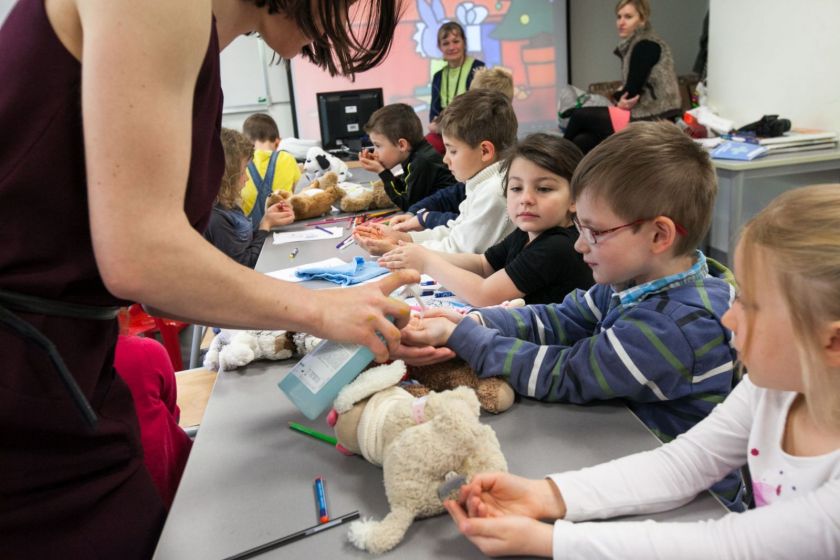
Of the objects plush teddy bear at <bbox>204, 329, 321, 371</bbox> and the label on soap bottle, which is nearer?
the label on soap bottle

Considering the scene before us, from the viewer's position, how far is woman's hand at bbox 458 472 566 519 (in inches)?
Result: 28.1

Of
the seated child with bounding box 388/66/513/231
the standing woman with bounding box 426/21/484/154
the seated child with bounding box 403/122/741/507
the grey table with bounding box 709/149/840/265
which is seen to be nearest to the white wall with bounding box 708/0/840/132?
the grey table with bounding box 709/149/840/265

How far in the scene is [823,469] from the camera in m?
0.69

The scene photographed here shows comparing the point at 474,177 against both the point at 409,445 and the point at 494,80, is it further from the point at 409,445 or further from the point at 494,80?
the point at 409,445

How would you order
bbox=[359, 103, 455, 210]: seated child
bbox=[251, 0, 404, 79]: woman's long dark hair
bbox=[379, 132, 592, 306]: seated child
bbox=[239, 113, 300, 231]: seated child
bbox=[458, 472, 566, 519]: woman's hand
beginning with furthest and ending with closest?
bbox=[239, 113, 300, 231]: seated child
bbox=[359, 103, 455, 210]: seated child
bbox=[379, 132, 592, 306]: seated child
bbox=[251, 0, 404, 79]: woman's long dark hair
bbox=[458, 472, 566, 519]: woman's hand

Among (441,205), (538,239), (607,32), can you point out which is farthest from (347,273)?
(607,32)

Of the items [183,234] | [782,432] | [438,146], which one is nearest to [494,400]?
[782,432]

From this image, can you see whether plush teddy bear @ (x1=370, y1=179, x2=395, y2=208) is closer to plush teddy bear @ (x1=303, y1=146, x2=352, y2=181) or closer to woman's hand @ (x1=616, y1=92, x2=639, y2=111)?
plush teddy bear @ (x1=303, y1=146, x2=352, y2=181)

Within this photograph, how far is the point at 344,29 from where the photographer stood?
2.90 ft

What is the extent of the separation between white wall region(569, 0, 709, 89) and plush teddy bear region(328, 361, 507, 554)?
6181 millimetres

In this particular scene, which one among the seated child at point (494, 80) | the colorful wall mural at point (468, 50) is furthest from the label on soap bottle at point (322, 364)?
the colorful wall mural at point (468, 50)

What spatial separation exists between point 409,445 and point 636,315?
0.44 meters

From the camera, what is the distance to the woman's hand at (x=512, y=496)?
28.1 inches

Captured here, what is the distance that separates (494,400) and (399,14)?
0.62 metres
